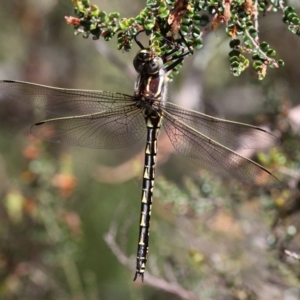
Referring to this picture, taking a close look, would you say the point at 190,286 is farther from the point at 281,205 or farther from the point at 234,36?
the point at 234,36

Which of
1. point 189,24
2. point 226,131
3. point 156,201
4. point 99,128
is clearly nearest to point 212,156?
point 226,131

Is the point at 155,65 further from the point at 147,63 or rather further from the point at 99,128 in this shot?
the point at 99,128

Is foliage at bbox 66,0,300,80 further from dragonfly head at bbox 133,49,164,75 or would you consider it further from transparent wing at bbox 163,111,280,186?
transparent wing at bbox 163,111,280,186

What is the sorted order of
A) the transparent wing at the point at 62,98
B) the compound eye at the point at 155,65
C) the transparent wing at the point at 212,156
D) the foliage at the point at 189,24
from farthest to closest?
the transparent wing at the point at 62,98 < the transparent wing at the point at 212,156 < the compound eye at the point at 155,65 < the foliage at the point at 189,24

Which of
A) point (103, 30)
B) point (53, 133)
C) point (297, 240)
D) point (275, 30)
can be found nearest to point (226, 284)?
point (297, 240)

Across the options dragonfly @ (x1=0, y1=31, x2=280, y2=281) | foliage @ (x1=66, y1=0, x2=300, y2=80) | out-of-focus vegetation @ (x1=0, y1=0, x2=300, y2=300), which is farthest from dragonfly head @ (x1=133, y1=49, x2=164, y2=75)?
out-of-focus vegetation @ (x1=0, y1=0, x2=300, y2=300)

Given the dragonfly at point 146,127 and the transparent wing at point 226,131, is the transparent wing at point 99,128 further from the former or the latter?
the transparent wing at point 226,131

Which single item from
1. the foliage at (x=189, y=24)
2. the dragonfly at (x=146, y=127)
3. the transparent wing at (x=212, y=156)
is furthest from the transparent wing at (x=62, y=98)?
the foliage at (x=189, y=24)
